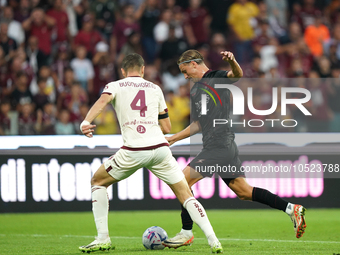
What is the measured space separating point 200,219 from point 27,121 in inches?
248

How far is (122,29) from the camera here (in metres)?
14.4

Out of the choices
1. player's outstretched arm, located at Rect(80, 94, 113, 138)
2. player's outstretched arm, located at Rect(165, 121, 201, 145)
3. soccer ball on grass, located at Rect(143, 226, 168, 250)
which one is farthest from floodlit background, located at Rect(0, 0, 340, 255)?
player's outstretched arm, located at Rect(80, 94, 113, 138)

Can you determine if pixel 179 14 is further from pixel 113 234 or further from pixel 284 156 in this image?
pixel 113 234

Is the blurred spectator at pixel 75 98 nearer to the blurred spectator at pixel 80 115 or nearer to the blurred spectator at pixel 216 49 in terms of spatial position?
the blurred spectator at pixel 80 115

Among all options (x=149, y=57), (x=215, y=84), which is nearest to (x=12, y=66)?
(x=149, y=57)

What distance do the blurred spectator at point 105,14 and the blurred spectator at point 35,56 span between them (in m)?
1.83

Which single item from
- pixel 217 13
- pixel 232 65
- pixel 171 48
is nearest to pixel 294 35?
pixel 217 13

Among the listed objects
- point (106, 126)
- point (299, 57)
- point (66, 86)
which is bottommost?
point (106, 126)

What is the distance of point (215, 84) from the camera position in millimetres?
6863

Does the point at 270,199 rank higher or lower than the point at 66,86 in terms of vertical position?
lower

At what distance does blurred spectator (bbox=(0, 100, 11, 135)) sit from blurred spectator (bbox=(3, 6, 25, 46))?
2.54 metres

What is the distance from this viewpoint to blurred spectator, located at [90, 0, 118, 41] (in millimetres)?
14805

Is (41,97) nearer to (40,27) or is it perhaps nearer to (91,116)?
(40,27)

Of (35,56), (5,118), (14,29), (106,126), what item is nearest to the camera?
(106,126)
